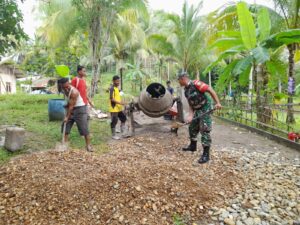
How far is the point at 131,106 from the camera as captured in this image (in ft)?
20.9

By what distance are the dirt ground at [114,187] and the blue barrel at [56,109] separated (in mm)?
3307

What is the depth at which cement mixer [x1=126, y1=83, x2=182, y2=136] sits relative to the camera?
6067mm

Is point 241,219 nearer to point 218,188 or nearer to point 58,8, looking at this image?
point 218,188

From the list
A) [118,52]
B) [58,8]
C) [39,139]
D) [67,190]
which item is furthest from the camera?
[118,52]

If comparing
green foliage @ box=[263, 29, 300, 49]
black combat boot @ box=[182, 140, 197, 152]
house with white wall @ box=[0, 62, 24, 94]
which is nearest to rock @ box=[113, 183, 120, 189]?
black combat boot @ box=[182, 140, 197, 152]

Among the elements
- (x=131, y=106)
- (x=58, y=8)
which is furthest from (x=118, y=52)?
(x=131, y=106)

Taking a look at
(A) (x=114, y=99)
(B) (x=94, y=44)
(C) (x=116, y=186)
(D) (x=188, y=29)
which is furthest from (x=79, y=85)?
(D) (x=188, y=29)

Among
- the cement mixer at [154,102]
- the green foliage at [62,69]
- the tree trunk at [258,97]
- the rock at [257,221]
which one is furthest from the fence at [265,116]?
the green foliage at [62,69]

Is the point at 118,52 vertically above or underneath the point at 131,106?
above

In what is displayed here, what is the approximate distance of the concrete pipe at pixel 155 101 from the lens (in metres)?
6.05

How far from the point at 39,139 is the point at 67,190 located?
2.72 m

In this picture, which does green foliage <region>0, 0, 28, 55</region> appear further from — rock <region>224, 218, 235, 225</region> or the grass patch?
rock <region>224, 218, 235, 225</region>

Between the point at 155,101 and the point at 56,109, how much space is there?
3332mm

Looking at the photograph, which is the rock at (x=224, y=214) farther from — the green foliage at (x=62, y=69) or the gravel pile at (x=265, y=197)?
the green foliage at (x=62, y=69)
